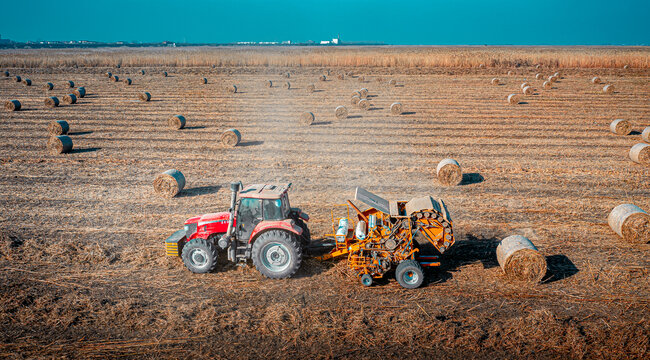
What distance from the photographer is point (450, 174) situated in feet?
47.2

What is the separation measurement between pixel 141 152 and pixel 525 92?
28412 mm

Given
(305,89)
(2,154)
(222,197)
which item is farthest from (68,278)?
(305,89)

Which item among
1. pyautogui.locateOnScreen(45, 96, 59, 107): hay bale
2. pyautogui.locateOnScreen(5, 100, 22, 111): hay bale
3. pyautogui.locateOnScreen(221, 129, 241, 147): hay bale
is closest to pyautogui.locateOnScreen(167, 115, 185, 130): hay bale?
pyautogui.locateOnScreen(221, 129, 241, 147): hay bale

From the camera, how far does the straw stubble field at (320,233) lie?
706cm

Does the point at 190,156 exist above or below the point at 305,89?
below

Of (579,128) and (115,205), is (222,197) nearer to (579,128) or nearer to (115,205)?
(115,205)

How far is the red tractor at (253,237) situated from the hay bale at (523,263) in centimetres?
429

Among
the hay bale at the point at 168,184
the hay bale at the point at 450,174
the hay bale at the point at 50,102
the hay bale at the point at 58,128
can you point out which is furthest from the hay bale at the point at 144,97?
the hay bale at the point at 450,174

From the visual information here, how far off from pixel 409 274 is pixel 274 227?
2865 millimetres

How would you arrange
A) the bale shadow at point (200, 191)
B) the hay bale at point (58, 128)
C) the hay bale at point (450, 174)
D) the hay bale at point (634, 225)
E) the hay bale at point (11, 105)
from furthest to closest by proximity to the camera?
the hay bale at point (11, 105) < the hay bale at point (58, 128) < the hay bale at point (450, 174) < the bale shadow at point (200, 191) < the hay bale at point (634, 225)

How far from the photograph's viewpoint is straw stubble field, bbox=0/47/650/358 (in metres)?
7.06

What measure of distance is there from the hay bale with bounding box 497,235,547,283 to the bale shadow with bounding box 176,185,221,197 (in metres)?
9.25

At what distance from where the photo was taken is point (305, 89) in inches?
1464

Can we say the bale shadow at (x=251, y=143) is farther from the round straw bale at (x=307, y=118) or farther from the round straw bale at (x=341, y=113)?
the round straw bale at (x=341, y=113)
